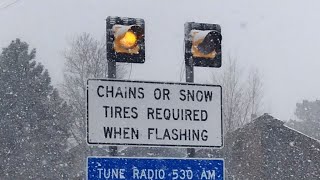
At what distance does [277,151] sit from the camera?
37406 mm

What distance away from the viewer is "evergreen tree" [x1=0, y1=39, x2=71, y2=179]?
153ft

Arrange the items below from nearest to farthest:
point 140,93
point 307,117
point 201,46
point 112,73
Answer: point 140,93 < point 112,73 < point 201,46 < point 307,117

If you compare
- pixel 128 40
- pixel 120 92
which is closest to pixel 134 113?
pixel 120 92

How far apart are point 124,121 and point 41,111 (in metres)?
42.0

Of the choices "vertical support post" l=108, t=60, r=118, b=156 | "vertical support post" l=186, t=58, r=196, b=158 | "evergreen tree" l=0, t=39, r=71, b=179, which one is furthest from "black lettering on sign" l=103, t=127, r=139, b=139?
"evergreen tree" l=0, t=39, r=71, b=179

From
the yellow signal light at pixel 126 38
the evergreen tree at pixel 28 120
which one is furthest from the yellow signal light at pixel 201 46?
the evergreen tree at pixel 28 120

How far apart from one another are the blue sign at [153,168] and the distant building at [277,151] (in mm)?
29114

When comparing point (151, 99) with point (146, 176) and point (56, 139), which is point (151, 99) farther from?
point (56, 139)

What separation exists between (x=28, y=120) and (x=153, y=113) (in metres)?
41.9

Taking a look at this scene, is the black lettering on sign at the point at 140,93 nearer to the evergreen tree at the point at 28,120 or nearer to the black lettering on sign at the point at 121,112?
the black lettering on sign at the point at 121,112

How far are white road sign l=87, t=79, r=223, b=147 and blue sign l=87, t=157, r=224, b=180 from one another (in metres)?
0.20

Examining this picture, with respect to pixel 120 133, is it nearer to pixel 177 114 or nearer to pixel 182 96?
pixel 177 114

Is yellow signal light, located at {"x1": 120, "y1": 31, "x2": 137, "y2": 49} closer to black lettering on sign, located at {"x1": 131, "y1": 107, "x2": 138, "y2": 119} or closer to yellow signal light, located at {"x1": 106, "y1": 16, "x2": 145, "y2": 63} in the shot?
yellow signal light, located at {"x1": 106, "y1": 16, "x2": 145, "y2": 63}

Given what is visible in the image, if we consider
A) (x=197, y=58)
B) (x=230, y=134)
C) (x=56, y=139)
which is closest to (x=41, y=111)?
(x=56, y=139)
